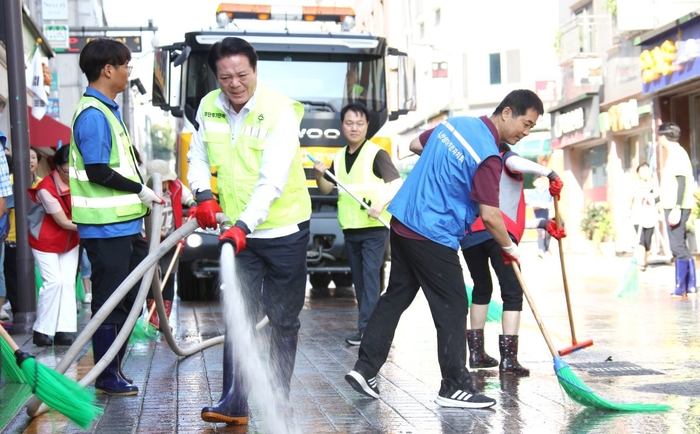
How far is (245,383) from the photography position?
5086 mm

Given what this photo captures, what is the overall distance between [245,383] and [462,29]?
38327 mm

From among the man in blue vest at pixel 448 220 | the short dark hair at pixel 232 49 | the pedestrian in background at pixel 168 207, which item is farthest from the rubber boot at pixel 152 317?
the short dark hair at pixel 232 49

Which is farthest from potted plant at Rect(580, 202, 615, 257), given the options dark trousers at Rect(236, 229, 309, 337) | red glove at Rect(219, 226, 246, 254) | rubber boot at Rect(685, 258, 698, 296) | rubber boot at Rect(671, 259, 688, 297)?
red glove at Rect(219, 226, 246, 254)

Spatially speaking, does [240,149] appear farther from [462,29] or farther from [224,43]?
Result: [462,29]

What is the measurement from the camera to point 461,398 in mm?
5660

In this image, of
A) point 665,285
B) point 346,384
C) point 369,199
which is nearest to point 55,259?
point 369,199

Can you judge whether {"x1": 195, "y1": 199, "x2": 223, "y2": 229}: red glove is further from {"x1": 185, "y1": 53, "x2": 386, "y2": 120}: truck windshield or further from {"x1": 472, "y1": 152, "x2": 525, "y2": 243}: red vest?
{"x1": 185, "y1": 53, "x2": 386, "y2": 120}: truck windshield

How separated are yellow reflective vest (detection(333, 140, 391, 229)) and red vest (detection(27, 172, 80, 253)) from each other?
2.21 m

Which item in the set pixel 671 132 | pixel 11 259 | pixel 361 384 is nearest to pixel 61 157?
pixel 11 259

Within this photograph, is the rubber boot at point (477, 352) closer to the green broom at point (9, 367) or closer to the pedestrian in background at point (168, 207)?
the pedestrian in background at point (168, 207)

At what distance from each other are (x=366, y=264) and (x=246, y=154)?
141 inches

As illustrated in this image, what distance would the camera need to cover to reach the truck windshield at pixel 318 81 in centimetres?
1266

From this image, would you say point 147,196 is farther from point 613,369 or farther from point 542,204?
point 542,204

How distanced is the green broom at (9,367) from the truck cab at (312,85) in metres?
5.86
